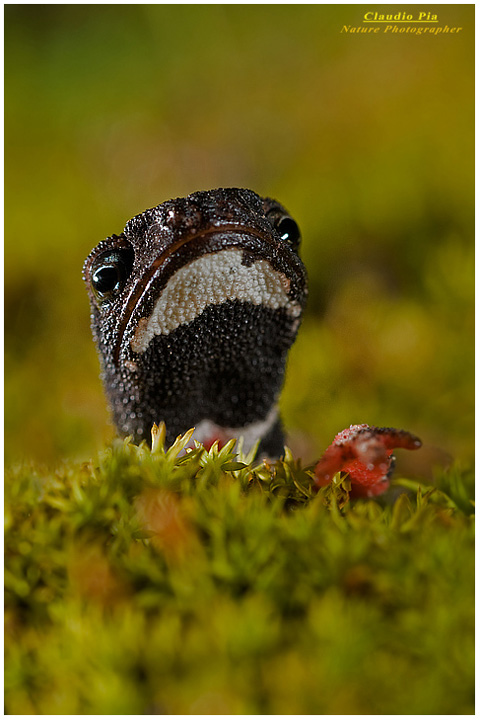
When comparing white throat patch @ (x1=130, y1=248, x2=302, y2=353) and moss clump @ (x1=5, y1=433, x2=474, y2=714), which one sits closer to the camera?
moss clump @ (x1=5, y1=433, x2=474, y2=714)

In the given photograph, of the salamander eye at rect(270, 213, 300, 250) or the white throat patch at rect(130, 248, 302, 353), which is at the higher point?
the salamander eye at rect(270, 213, 300, 250)

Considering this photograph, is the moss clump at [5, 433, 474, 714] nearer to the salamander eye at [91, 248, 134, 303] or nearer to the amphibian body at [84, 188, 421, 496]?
the amphibian body at [84, 188, 421, 496]

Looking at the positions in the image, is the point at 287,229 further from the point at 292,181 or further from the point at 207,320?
the point at 292,181

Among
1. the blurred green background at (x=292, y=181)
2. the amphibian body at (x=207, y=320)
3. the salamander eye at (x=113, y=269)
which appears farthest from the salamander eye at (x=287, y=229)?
the blurred green background at (x=292, y=181)

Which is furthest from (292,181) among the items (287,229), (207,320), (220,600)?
(220,600)

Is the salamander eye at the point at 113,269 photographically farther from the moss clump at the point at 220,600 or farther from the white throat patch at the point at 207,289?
the moss clump at the point at 220,600

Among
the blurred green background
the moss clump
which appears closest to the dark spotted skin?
the moss clump

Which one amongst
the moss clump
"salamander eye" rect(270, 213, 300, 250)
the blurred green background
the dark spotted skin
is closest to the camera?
the moss clump
